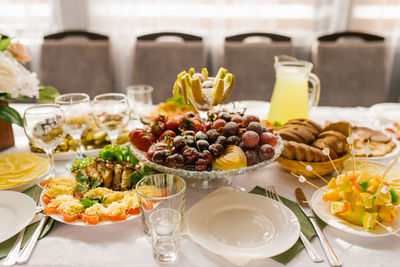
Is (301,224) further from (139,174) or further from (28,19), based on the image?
(28,19)

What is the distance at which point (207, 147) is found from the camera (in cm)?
82

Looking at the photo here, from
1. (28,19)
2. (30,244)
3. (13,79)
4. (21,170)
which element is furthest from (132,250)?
(28,19)

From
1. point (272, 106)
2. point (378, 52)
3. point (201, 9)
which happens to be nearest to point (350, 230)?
point (272, 106)

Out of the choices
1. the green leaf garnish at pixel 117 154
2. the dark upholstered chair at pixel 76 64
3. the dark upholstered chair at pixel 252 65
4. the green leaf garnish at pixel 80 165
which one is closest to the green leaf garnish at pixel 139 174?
the green leaf garnish at pixel 117 154

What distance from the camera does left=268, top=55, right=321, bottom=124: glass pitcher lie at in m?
1.20

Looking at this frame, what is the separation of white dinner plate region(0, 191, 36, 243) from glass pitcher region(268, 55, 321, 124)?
2.59 ft

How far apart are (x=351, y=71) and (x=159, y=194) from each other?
161 centimetres

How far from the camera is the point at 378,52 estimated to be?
6.45ft

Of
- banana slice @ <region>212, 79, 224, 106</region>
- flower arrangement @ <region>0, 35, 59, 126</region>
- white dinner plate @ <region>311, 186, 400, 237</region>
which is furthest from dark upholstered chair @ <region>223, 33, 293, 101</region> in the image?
white dinner plate @ <region>311, 186, 400, 237</region>

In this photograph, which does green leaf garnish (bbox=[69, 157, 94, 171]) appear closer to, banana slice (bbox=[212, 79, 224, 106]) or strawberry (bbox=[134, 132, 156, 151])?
strawberry (bbox=[134, 132, 156, 151])

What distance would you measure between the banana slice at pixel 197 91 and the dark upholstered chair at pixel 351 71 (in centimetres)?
124

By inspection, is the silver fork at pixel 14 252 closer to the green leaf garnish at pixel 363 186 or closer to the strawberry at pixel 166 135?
the strawberry at pixel 166 135

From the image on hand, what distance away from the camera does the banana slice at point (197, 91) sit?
945 mm

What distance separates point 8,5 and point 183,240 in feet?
7.53
